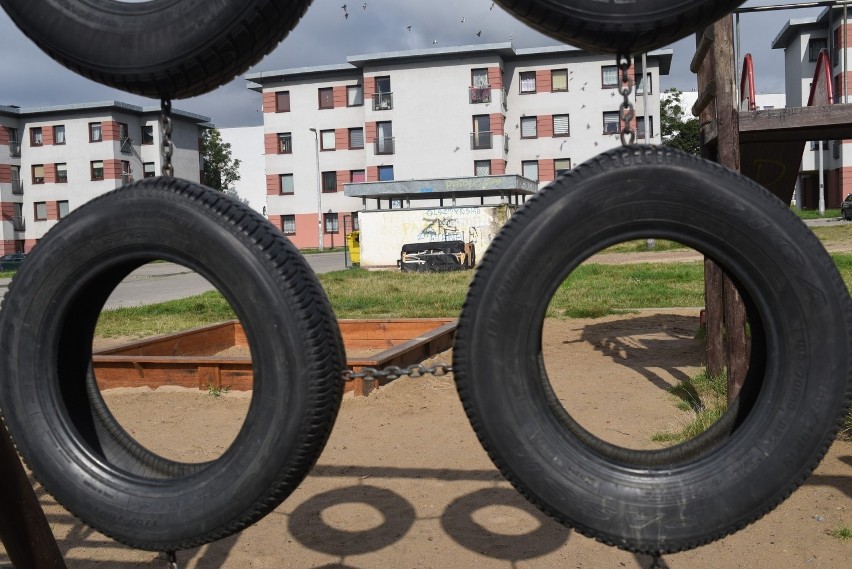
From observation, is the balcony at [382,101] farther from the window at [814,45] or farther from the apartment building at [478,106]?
the window at [814,45]

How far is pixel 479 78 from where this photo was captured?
134 ft

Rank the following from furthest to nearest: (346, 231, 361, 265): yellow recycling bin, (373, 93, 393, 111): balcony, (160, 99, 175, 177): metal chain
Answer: (373, 93, 393, 111): balcony
(346, 231, 361, 265): yellow recycling bin
(160, 99, 175, 177): metal chain

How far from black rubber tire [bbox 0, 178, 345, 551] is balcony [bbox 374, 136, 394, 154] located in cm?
4105

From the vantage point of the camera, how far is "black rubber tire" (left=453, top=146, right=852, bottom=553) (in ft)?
6.09

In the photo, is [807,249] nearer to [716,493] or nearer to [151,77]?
[716,493]

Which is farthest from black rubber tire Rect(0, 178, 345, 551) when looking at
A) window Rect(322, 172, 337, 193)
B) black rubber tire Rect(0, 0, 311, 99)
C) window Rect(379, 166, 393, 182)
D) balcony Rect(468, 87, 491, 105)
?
window Rect(322, 172, 337, 193)

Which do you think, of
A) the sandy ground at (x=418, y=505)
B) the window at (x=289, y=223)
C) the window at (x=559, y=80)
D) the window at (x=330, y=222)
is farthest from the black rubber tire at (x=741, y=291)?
the window at (x=289, y=223)

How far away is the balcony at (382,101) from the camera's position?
42.1 m

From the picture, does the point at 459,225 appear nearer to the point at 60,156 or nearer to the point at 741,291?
the point at 741,291

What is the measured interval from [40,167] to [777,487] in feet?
179

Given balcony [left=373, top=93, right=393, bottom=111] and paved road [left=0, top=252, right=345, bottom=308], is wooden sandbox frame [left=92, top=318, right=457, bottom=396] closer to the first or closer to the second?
paved road [left=0, top=252, right=345, bottom=308]

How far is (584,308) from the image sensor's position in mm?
12836

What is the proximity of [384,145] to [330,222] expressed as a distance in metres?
6.80

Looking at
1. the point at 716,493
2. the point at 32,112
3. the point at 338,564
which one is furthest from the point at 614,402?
the point at 32,112
